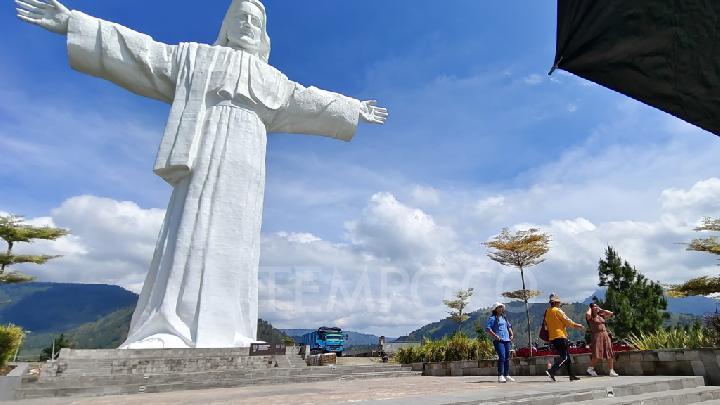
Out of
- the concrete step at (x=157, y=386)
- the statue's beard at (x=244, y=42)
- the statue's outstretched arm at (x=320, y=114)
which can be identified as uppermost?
the statue's beard at (x=244, y=42)

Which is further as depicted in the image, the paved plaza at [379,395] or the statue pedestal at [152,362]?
the statue pedestal at [152,362]

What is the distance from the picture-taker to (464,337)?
12172 millimetres

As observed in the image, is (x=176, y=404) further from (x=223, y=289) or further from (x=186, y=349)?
(x=223, y=289)

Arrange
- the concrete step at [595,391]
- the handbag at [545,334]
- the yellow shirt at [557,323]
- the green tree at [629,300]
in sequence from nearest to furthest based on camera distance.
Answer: the concrete step at [595,391]
the yellow shirt at [557,323]
the handbag at [545,334]
the green tree at [629,300]

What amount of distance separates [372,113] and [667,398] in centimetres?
1048

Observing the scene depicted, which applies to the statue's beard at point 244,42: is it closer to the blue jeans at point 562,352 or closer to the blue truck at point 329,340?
the blue jeans at point 562,352

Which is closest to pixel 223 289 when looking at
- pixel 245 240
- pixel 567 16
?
pixel 245 240

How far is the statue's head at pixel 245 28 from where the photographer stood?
39.7 feet

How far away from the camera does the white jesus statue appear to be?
9.55 m

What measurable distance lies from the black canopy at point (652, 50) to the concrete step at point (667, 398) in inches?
133

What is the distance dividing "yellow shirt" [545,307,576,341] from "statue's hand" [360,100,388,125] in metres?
8.39

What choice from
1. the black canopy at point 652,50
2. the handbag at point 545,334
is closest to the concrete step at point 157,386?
the handbag at point 545,334

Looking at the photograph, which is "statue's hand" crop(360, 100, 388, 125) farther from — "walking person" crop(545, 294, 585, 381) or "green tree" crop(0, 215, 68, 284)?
"green tree" crop(0, 215, 68, 284)

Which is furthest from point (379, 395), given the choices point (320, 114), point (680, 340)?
point (320, 114)
